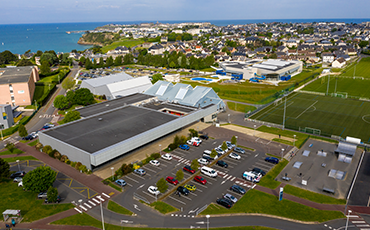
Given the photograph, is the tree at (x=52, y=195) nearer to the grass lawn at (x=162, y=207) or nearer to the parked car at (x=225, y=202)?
the grass lawn at (x=162, y=207)

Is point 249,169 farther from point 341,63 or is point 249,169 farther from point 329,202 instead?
point 341,63

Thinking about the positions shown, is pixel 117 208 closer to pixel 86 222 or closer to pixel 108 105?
pixel 86 222

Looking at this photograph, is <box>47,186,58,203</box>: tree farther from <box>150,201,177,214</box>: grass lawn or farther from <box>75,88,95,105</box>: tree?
<box>75,88,95,105</box>: tree

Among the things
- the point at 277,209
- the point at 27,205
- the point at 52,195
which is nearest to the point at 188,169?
the point at 277,209

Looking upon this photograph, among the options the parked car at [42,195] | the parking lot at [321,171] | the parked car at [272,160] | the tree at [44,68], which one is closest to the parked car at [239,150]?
the parked car at [272,160]

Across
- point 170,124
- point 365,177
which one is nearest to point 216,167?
point 170,124

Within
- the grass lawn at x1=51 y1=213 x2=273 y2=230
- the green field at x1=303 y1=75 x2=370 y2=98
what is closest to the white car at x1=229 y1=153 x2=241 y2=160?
the grass lawn at x1=51 y1=213 x2=273 y2=230
